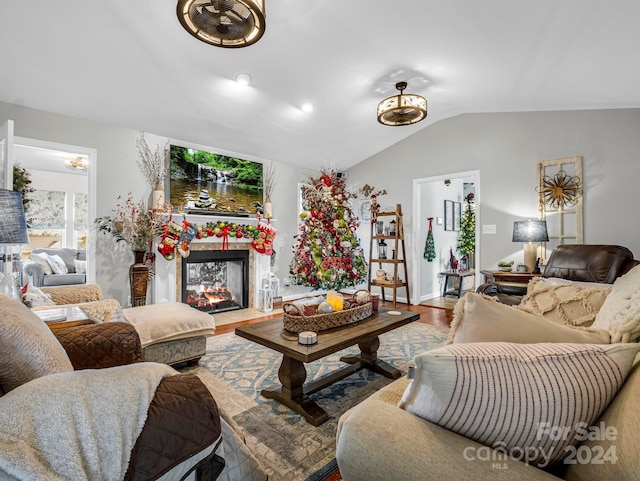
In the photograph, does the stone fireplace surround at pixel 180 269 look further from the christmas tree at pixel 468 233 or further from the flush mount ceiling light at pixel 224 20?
the christmas tree at pixel 468 233

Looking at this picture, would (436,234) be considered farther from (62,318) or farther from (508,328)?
(62,318)

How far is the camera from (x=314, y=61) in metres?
3.09

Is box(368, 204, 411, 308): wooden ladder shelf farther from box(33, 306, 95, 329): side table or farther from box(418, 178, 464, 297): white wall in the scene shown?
box(33, 306, 95, 329): side table

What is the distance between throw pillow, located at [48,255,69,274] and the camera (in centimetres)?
519

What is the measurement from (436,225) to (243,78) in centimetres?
417

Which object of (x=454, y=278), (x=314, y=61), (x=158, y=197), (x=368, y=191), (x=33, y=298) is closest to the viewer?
(x=33, y=298)

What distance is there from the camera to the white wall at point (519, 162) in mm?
3510

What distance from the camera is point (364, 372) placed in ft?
8.41

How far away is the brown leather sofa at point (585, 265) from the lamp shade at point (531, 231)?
537 millimetres

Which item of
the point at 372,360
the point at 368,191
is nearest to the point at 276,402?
the point at 372,360

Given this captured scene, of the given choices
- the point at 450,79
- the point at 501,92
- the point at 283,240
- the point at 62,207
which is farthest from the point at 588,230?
the point at 62,207

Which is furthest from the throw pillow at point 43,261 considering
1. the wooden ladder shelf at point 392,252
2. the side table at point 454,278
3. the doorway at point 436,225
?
the side table at point 454,278

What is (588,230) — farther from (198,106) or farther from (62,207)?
(62,207)

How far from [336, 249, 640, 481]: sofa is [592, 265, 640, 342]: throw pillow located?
0.15 metres
